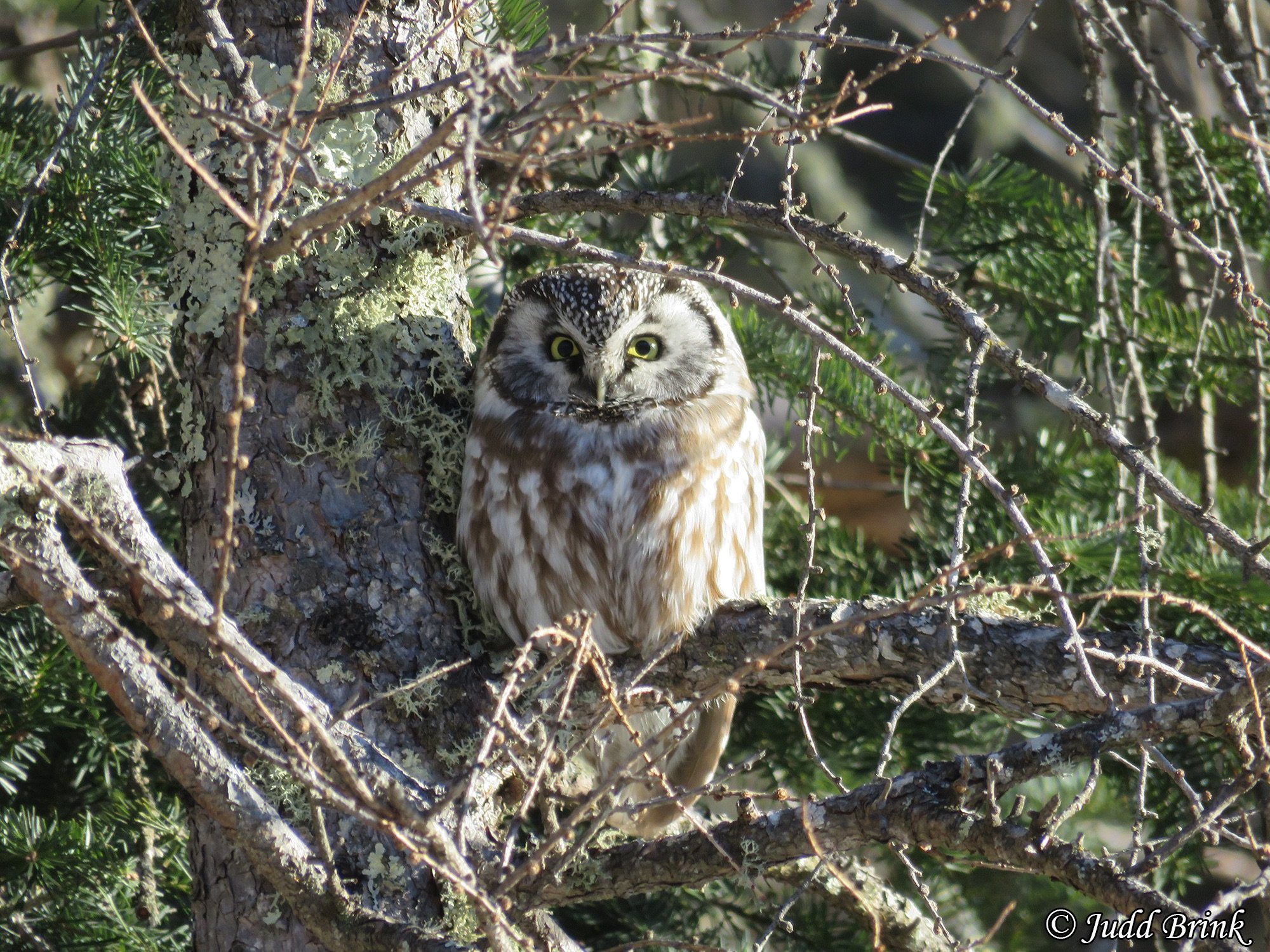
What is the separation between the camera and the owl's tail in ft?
10.1

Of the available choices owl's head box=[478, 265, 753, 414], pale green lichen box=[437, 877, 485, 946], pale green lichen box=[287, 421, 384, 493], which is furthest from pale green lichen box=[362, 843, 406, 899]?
owl's head box=[478, 265, 753, 414]

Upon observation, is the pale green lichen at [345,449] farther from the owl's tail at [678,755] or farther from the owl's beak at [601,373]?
the owl's tail at [678,755]

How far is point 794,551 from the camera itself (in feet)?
11.6

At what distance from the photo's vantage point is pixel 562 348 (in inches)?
116

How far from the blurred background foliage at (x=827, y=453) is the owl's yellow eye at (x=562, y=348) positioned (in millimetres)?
411

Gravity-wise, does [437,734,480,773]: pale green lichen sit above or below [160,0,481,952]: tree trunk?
below

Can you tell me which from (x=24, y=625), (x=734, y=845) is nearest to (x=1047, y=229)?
(x=734, y=845)

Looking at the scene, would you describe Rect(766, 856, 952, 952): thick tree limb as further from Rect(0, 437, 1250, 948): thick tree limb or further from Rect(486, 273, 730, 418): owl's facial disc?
Rect(486, 273, 730, 418): owl's facial disc

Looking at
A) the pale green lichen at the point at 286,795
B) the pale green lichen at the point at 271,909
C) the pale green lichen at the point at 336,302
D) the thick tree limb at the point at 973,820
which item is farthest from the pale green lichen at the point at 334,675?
the thick tree limb at the point at 973,820

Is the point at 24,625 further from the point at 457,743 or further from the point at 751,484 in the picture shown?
the point at 751,484

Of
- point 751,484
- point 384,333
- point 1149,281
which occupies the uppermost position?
point 384,333

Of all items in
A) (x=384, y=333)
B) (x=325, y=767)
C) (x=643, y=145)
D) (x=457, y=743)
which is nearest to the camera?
(x=643, y=145)

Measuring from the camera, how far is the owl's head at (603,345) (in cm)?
289

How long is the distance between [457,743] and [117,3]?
71.2 inches
